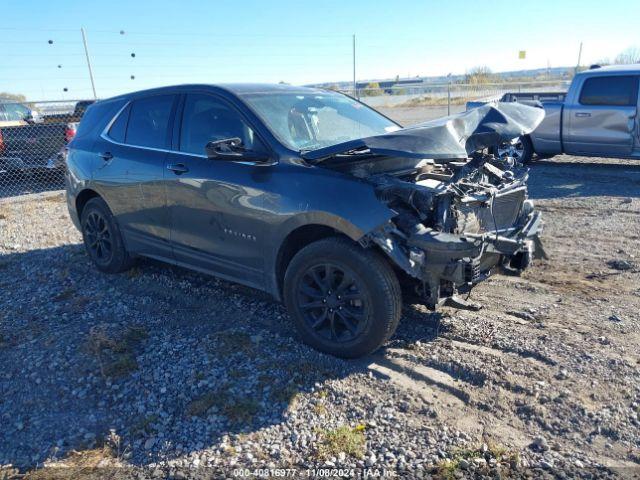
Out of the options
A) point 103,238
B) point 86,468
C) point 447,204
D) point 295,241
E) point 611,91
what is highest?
point 611,91

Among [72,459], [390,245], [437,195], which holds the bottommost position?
[72,459]

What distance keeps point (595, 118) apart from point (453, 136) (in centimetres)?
774

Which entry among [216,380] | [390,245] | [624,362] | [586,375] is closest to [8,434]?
[216,380]

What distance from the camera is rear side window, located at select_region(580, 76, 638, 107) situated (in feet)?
32.0

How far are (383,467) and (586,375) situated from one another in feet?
5.05

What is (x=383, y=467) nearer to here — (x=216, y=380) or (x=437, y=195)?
(x=216, y=380)

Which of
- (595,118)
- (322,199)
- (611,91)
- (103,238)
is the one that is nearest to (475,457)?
(322,199)

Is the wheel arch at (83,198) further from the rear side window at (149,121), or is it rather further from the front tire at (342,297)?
the front tire at (342,297)

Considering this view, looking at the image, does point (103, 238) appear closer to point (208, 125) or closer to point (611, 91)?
point (208, 125)

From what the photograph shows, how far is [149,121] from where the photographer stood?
5172 millimetres

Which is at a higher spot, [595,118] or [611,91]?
[611,91]

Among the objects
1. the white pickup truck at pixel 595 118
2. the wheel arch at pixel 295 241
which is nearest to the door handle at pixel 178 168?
the wheel arch at pixel 295 241

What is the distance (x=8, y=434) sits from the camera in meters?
3.31

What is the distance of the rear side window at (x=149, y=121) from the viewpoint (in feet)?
16.3
